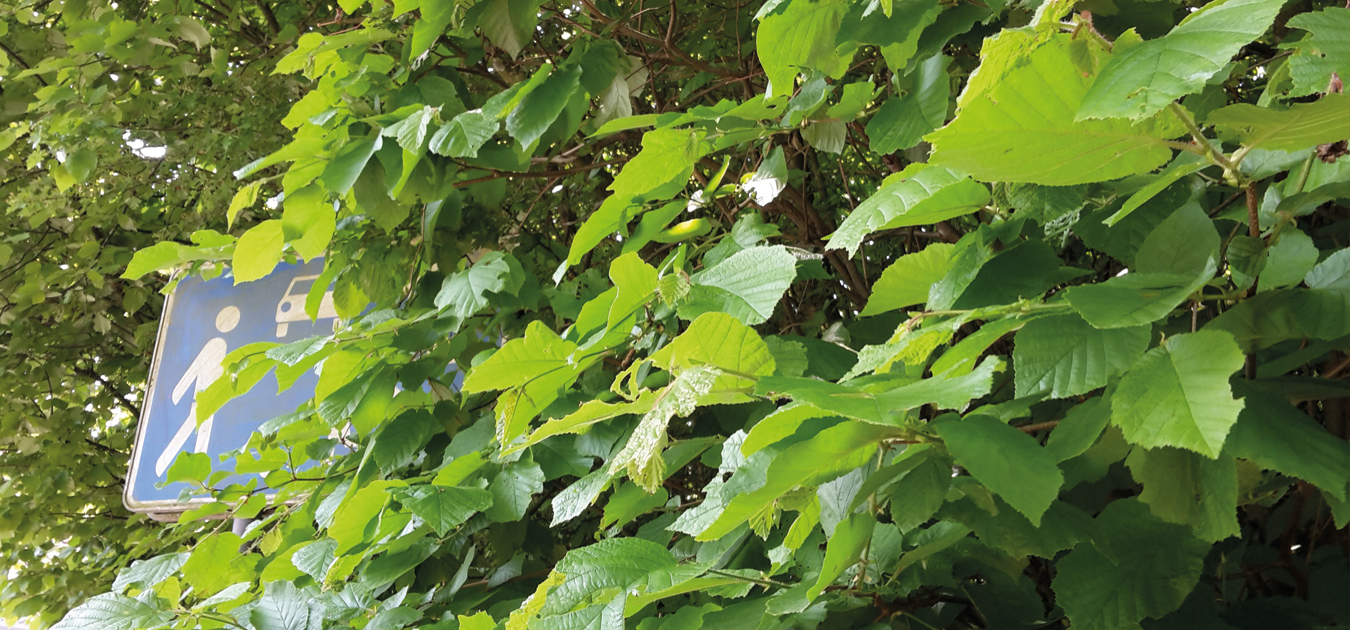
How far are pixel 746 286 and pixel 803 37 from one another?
0.22 m

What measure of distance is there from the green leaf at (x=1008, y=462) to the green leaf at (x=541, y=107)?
636 millimetres

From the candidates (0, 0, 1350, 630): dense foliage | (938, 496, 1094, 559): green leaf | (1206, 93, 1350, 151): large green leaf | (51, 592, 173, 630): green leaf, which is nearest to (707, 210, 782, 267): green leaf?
(0, 0, 1350, 630): dense foliage

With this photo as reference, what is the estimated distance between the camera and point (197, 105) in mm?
2094

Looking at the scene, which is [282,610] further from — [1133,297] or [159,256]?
[1133,297]

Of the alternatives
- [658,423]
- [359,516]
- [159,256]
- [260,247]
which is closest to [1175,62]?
[658,423]

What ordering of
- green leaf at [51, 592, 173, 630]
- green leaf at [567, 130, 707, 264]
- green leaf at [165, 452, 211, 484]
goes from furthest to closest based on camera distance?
green leaf at [165, 452, 211, 484], green leaf at [51, 592, 173, 630], green leaf at [567, 130, 707, 264]

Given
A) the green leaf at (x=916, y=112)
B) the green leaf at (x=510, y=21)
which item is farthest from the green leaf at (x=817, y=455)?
the green leaf at (x=510, y=21)

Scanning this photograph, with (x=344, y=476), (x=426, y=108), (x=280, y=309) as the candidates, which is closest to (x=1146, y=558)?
(x=426, y=108)

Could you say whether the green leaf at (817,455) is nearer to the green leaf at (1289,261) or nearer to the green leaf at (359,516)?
the green leaf at (1289,261)

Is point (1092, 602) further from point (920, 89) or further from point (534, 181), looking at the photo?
point (534, 181)

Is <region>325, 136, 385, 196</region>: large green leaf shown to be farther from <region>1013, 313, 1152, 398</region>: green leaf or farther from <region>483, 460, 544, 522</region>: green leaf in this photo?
<region>1013, 313, 1152, 398</region>: green leaf

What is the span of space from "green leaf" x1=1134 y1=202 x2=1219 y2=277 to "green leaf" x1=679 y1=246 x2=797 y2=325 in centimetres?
22

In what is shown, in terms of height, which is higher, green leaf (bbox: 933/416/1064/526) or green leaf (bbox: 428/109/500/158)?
green leaf (bbox: 933/416/1064/526)

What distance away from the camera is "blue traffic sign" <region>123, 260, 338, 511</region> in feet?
4.50
